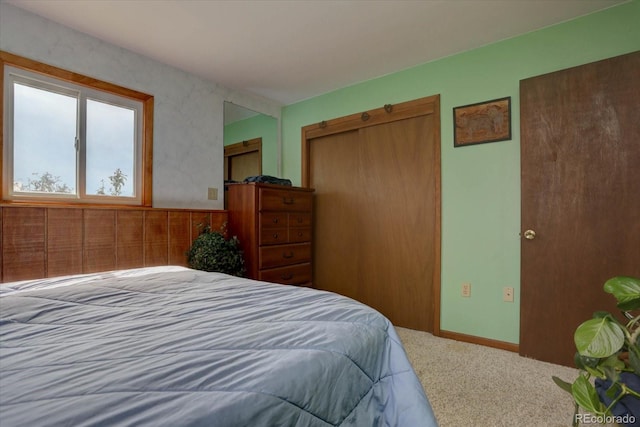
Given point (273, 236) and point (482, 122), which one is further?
point (273, 236)

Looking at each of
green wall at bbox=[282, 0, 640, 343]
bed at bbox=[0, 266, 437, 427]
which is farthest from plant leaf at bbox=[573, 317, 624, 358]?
green wall at bbox=[282, 0, 640, 343]

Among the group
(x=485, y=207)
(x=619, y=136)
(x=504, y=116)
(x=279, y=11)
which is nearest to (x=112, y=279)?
(x=279, y=11)

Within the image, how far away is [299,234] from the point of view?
10.0 ft

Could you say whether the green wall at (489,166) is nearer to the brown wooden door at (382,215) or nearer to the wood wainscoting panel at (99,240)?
the brown wooden door at (382,215)

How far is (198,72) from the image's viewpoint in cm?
275

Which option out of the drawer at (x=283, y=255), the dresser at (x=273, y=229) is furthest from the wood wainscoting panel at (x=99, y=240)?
the drawer at (x=283, y=255)

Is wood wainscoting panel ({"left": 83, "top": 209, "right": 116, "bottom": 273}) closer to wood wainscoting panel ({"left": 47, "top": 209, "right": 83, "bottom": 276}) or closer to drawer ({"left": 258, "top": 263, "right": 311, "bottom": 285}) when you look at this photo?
wood wainscoting panel ({"left": 47, "top": 209, "right": 83, "bottom": 276})

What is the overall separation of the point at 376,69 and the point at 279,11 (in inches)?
43.8

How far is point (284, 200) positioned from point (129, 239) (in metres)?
1.27

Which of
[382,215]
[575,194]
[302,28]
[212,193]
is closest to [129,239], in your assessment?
[212,193]

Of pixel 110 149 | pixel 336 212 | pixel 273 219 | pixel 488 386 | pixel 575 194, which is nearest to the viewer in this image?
pixel 488 386

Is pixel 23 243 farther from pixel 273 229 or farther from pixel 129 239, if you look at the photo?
pixel 273 229

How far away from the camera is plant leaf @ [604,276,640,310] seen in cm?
86

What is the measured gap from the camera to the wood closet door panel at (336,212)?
315 cm
